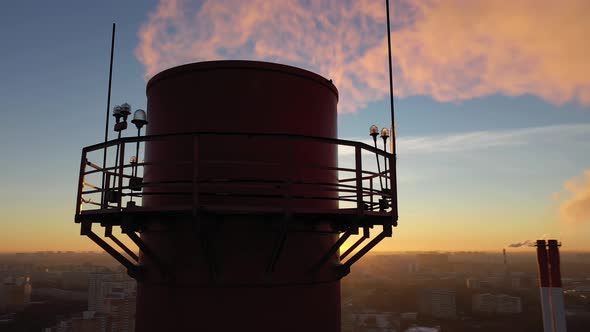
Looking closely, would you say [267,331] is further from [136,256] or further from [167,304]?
[136,256]

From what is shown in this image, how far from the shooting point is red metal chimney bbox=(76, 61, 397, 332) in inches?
270

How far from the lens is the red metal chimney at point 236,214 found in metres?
6.87

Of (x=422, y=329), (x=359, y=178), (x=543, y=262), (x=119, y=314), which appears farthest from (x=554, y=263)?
(x=119, y=314)

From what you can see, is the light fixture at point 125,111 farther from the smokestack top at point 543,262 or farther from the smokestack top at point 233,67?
the smokestack top at point 543,262

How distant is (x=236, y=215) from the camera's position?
6895 millimetres

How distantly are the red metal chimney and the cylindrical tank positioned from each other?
18 millimetres

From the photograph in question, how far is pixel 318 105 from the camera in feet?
27.2

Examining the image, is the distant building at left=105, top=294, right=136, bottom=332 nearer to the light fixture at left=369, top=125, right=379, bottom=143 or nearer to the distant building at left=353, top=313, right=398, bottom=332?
the distant building at left=353, top=313, right=398, bottom=332

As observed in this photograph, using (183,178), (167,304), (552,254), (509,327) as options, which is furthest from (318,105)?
(509,327)

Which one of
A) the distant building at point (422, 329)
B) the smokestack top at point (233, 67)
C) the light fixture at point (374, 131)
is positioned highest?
the smokestack top at point (233, 67)

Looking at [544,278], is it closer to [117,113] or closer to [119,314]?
[117,113]

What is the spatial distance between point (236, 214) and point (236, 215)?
0.20 metres

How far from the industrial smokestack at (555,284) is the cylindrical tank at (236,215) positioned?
20.2 metres

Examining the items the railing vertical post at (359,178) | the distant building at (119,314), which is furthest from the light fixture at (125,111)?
the distant building at (119,314)
